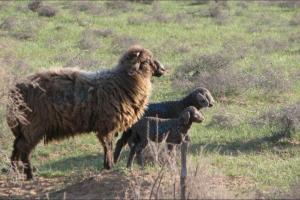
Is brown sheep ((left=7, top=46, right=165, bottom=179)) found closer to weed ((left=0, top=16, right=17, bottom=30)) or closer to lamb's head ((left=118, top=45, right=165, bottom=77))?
lamb's head ((left=118, top=45, right=165, bottom=77))

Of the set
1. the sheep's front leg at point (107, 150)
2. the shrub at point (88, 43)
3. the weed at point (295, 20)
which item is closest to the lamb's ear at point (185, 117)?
the sheep's front leg at point (107, 150)

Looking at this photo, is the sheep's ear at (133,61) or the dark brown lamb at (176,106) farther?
the dark brown lamb at (176,106)

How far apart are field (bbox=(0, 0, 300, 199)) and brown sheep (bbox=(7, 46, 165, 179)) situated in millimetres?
429

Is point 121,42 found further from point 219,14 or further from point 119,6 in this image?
point 119,6

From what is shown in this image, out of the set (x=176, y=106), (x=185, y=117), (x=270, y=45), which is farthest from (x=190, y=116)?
(x=270, y=45)

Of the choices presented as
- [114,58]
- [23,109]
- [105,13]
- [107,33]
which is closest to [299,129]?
[23,109]

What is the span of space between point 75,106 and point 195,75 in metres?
8.60

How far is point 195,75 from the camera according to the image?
19.6m

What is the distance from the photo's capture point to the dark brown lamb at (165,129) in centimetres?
1152

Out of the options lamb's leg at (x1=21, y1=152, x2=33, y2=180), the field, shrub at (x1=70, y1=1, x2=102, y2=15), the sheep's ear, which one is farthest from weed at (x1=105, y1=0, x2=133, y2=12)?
lamb's leg at (x1=21, y1=152, x2=33, y2=180)

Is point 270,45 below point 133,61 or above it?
below

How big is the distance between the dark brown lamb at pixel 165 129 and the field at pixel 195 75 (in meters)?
0.45

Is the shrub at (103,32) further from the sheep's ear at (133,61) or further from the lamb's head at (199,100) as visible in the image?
the sheep's ear at (133,61)

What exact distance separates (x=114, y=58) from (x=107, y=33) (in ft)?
14.2
